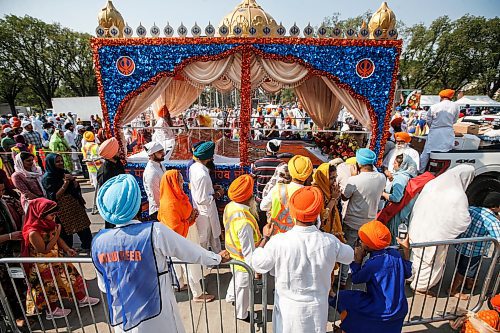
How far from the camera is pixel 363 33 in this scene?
195 inches

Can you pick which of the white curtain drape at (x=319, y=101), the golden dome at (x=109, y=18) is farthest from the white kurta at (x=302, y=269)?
the white curtain drape at (x=319, y=101)

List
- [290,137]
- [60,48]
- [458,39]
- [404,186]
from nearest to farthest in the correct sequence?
Result: [404,186] < [290,137] < [458,39] < [60,48]

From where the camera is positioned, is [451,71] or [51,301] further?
[451,71]

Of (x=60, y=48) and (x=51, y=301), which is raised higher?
(x=60, y=48)

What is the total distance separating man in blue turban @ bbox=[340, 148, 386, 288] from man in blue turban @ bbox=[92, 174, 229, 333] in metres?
2.08

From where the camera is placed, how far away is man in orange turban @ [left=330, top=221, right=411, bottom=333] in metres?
2.02

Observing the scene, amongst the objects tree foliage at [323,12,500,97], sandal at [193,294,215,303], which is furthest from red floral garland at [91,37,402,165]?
tree foliage at [323,12,500,97]

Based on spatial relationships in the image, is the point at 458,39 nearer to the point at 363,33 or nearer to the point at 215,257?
the point at 363,33

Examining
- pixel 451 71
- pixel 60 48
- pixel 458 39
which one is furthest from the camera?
pixel 60 48

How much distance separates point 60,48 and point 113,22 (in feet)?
101

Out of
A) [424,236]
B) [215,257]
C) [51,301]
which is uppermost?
[215,257]

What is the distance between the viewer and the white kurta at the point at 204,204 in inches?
134

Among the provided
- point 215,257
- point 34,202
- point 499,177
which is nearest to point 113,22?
point 34,202

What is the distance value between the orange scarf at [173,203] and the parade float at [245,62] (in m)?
2.49
